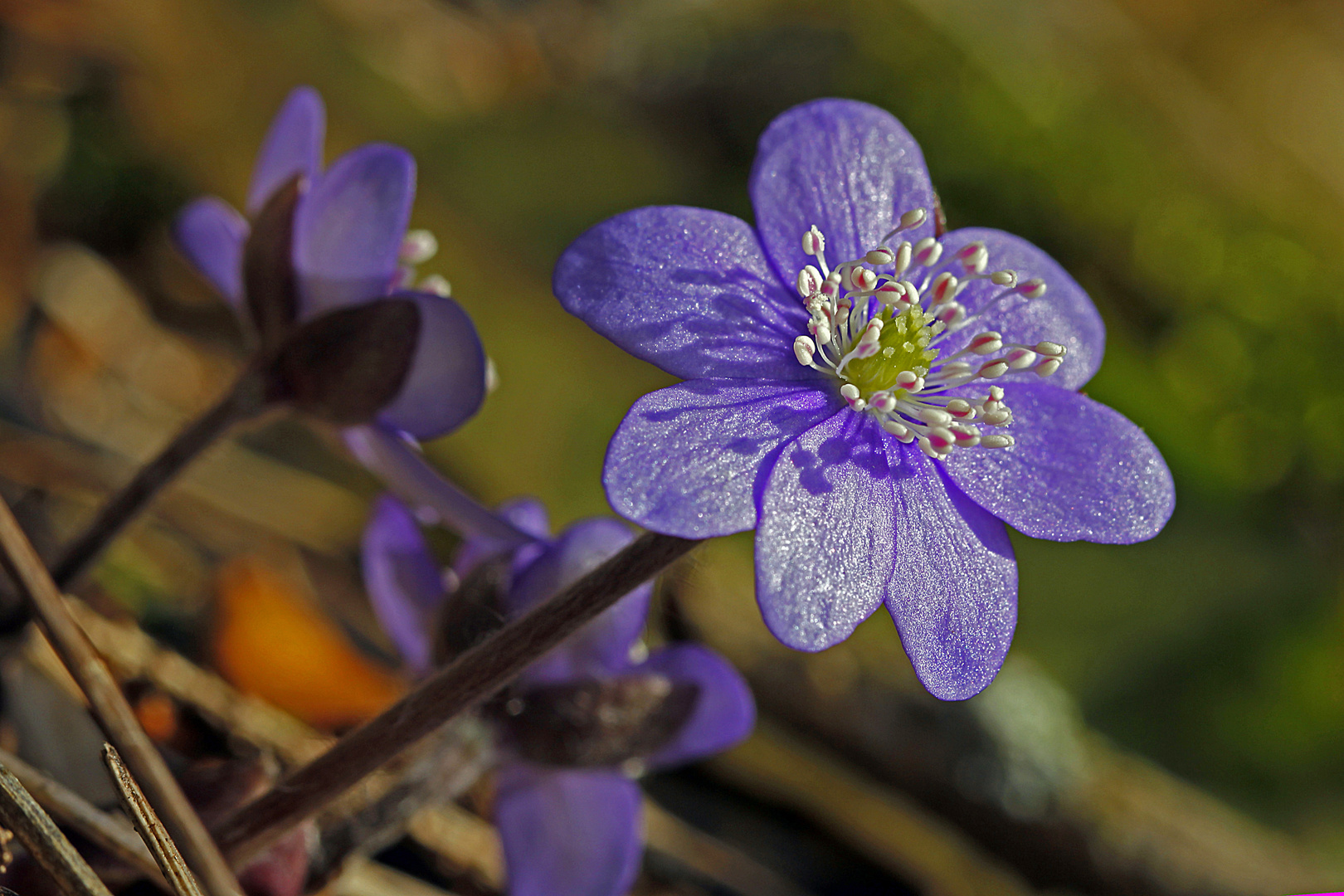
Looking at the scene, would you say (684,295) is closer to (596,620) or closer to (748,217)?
(596,620)

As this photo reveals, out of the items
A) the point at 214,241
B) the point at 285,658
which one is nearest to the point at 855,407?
the point at 214,241

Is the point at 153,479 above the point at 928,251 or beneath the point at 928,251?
beneath

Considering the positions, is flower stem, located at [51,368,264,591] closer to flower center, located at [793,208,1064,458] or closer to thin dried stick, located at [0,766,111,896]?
thin dried stick, located at [0,766,111,896]

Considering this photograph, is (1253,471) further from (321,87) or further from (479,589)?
(321,87)

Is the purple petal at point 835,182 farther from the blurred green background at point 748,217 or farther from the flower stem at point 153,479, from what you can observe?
the blurred green background at point 748,217

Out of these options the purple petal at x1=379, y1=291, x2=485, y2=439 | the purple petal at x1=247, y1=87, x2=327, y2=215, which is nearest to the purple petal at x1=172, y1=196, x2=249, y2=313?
the purple petal at x1=247, y1=87, x2=327, y2=215
